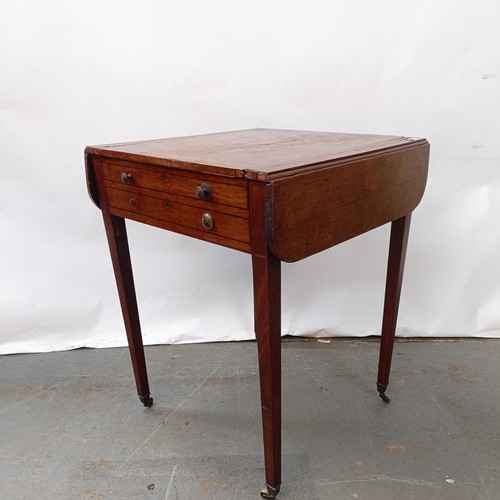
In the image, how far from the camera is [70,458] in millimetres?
1345

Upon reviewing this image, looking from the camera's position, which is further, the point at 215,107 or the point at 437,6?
the point at 215,107

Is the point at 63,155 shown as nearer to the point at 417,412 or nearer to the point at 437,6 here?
the point at 437,6

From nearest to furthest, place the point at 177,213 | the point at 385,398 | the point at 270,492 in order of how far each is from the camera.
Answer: the point at 177,213
the point at 270,492
the point at 385,398

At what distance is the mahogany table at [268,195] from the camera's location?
87 cm

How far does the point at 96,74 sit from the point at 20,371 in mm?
1204

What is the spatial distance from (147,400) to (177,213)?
0.81 meters

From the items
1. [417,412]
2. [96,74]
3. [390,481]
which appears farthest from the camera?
[96,74]

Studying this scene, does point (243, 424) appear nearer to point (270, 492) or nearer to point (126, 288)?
point (270, 492)

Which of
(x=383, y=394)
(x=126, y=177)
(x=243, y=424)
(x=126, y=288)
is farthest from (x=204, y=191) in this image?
(x=383, y=394)

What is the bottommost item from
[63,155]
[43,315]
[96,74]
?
[43,315]

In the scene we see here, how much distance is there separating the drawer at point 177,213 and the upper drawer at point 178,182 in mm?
23

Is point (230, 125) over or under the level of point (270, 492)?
over

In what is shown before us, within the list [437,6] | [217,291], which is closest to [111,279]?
[217,291]

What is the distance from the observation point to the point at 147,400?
156cm
